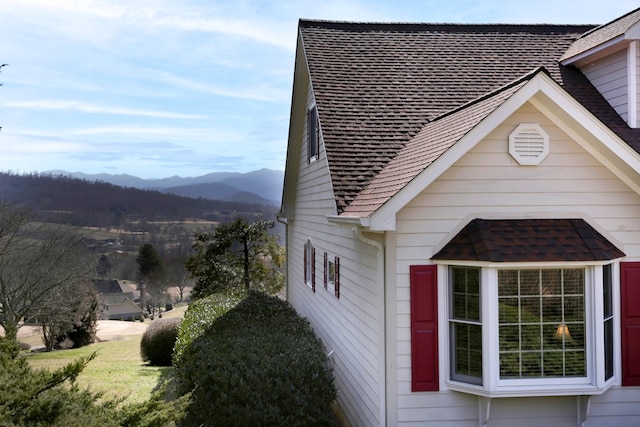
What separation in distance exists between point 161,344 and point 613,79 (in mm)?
14823

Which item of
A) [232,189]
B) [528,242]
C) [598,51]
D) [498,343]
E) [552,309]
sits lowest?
[498,343]

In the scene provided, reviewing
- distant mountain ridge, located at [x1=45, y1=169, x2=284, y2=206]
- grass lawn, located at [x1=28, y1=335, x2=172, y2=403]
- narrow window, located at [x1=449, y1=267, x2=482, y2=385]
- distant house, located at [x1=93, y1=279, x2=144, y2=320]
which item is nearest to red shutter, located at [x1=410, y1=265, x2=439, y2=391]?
narrow window, located at [x1=449, y1=267, x2=482, y2=385]

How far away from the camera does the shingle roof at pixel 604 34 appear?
9086 millimetres

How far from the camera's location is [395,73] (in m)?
11.3

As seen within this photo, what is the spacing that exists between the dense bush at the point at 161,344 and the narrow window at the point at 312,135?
8.84 metres

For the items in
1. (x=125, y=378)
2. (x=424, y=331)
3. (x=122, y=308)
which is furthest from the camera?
(x=122, y=308)

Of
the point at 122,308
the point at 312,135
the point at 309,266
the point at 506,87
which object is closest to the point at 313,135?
the point at 312,135

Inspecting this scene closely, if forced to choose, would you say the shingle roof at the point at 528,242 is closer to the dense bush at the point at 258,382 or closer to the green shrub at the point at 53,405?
the dense bush at the point at 258,382

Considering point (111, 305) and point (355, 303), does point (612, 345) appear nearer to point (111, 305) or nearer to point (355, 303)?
point (355, 303)

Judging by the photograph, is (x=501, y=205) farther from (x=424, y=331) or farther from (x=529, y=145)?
(x=424, y=331)

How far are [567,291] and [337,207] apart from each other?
3.23m

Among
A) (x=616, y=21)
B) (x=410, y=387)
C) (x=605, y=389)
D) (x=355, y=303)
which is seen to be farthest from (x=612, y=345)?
(x=616, y=21)

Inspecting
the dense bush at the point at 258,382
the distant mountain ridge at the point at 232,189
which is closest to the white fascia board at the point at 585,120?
the dense bush at the point at 258,382

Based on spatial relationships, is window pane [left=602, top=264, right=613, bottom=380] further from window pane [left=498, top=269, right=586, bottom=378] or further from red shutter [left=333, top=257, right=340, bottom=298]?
red shutter [left=333, top=257, right=340, bottom=298]
